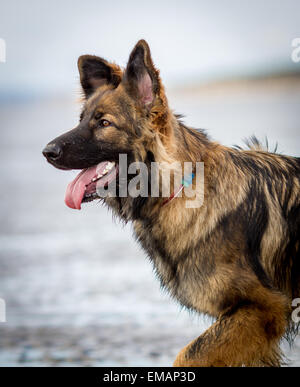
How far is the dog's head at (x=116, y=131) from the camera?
12.9ft

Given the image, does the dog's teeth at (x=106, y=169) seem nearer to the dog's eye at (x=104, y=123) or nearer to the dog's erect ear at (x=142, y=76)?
the dog's eye at (x=104, y=123)

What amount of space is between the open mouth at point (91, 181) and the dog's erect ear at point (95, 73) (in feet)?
1.98

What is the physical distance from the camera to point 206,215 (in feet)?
13.3

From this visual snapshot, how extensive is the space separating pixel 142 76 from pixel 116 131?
0.39 metres

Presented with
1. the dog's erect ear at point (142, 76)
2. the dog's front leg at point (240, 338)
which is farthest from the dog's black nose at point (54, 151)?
the dog's front leg at point (240, 338)

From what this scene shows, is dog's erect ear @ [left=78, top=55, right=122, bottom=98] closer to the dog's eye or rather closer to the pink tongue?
the dog's eye

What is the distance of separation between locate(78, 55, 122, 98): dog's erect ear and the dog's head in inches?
9.1

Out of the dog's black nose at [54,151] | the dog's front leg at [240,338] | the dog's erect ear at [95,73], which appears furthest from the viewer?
the dog's erect ear at [95,73]

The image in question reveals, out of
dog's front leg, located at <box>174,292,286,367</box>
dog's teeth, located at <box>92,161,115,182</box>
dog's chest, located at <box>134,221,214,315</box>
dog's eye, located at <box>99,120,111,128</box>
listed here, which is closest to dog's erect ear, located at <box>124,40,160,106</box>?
dog's eye, located at <box>99,120,111,128</box>

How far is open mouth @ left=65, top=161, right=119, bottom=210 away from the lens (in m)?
4.05

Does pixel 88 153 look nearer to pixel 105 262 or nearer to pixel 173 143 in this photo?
pixel 173 143

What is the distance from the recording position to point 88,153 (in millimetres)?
3963

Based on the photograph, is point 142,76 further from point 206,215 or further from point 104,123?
point 206,215
